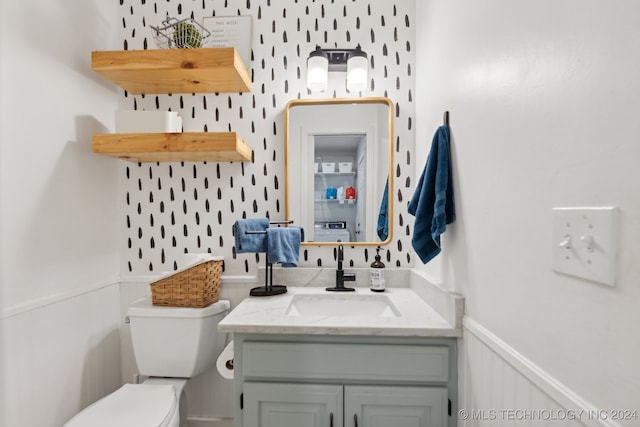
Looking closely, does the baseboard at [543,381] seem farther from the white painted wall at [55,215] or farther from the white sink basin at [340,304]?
the white painted wall at [55,215]

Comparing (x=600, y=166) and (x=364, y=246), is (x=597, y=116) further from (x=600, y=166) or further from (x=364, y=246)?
(x=364, y=246)

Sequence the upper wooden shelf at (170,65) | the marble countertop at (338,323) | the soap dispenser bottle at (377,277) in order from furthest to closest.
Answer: the soap dispenser bottle at (377,277), the upper wooden shelf at (170,65), the marble countertop at (338,323)

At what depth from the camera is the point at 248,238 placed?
1.44 meters

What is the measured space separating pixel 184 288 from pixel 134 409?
1.61ft

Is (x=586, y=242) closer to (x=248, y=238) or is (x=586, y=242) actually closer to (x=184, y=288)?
(x=248, y=238)

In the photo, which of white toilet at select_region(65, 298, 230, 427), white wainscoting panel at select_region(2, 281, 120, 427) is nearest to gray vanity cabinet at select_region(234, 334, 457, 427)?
white toilet at select_region(65, 298, 230, 427)

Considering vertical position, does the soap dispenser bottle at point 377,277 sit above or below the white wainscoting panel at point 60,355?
above

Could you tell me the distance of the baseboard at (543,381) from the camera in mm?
525

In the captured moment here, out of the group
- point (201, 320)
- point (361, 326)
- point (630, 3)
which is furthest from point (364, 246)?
point (630, 3)

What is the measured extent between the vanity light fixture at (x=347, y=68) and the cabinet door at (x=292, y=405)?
136 centimetres

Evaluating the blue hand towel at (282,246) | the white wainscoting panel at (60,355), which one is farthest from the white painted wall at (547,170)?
the white wainscoting panel at (60,355)

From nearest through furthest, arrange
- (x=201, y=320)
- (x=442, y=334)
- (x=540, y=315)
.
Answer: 1. (x=540, y=315)
2. (x=442, y=334)
3. (x=201, y=320)

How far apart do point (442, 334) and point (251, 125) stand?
4.37 ft

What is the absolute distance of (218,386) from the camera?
165 cm
